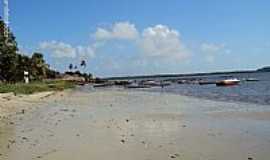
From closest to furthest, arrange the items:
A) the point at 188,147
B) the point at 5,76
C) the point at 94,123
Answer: the point at 188,147, the point at 94,123, the point at 5,76

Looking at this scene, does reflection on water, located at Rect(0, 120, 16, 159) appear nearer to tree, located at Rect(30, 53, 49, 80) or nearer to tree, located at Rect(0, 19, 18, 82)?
tree, located at Rect(0, 19, 18, 82)

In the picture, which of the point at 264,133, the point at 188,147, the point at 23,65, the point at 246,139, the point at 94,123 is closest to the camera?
the point at 188,147

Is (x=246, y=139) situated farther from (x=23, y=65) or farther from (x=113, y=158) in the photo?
(x=23, y=65)

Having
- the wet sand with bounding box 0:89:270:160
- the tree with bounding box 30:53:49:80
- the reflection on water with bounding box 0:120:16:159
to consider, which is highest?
the tree with bounding box 30:53:49:80

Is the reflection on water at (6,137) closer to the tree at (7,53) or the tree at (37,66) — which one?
the tree at (7,53)

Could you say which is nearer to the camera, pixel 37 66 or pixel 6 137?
pixel 6 137

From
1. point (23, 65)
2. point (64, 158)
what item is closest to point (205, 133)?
point (64, 158)

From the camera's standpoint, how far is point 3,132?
18625 mm

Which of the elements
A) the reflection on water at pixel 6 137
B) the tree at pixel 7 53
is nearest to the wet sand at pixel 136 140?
the reflection on water at pixel 6 137

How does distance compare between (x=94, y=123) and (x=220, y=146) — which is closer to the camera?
(x=220, y=146)

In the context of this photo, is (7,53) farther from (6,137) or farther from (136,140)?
(136,140)

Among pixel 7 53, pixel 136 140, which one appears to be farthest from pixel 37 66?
pixel 136 140

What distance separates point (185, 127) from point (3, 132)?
762cm

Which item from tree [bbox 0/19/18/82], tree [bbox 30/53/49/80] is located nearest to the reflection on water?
tree [bbox 0/19/18/82]
